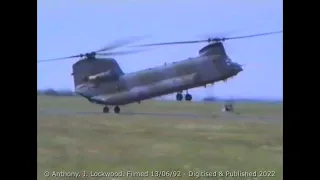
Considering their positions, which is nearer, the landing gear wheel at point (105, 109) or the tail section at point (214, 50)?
the tail section at point (214, 50)

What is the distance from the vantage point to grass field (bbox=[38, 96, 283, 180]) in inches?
127

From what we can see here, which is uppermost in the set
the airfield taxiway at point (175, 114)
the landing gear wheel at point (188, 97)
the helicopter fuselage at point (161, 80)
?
the helicopter fuselage at point (161, 80)

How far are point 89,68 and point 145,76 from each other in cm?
33

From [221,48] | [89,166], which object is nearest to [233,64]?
[221,48]

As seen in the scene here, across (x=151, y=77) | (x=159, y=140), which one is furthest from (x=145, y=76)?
(x=159, y=140)

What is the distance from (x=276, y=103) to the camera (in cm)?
319

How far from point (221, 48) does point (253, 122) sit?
1.51 ft

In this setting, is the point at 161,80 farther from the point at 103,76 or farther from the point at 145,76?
the point at 103,76

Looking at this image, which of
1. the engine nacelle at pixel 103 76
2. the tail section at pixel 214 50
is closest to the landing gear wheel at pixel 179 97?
the tail section at pixel 214 50

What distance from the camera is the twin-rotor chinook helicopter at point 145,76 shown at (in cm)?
328

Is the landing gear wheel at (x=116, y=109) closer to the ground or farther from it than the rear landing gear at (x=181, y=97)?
closer to the ground

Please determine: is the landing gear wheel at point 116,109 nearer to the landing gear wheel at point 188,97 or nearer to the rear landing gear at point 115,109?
the rear landing gear at point 115,109
